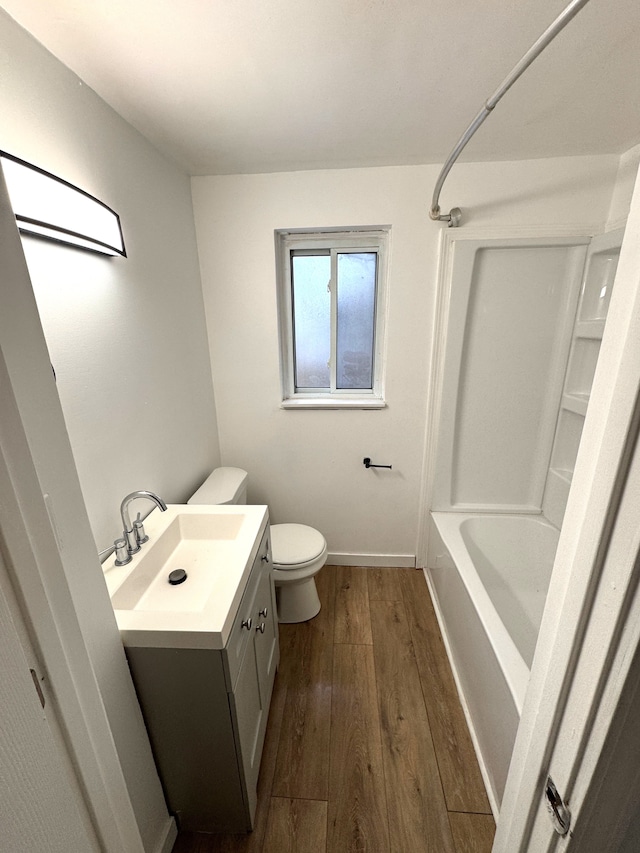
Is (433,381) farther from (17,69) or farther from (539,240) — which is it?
(17,69)

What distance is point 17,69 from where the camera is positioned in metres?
0.81

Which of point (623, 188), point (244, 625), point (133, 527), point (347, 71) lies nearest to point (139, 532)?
point (133, 527)

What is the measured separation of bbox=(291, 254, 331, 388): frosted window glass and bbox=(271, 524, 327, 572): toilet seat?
0.89m

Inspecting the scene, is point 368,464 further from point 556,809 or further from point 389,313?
point 556,809

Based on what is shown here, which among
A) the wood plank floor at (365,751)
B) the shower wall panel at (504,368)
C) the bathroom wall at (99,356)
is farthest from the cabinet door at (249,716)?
the shower wall panel at (504,368)

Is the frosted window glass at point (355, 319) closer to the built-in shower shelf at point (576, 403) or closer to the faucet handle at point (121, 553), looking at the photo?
the built-in shower shelf at point (576, 403)

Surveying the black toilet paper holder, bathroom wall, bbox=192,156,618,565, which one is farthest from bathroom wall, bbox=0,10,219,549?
the black toilet paper holder

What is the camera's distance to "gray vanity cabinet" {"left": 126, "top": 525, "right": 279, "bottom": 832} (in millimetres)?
869

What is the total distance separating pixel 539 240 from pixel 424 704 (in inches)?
86.9

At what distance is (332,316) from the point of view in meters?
1.94

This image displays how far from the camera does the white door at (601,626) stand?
36 cm

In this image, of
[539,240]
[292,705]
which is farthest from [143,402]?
[539,240]

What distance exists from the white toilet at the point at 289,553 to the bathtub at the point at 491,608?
69 centimetres

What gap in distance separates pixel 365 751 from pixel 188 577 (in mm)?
956
